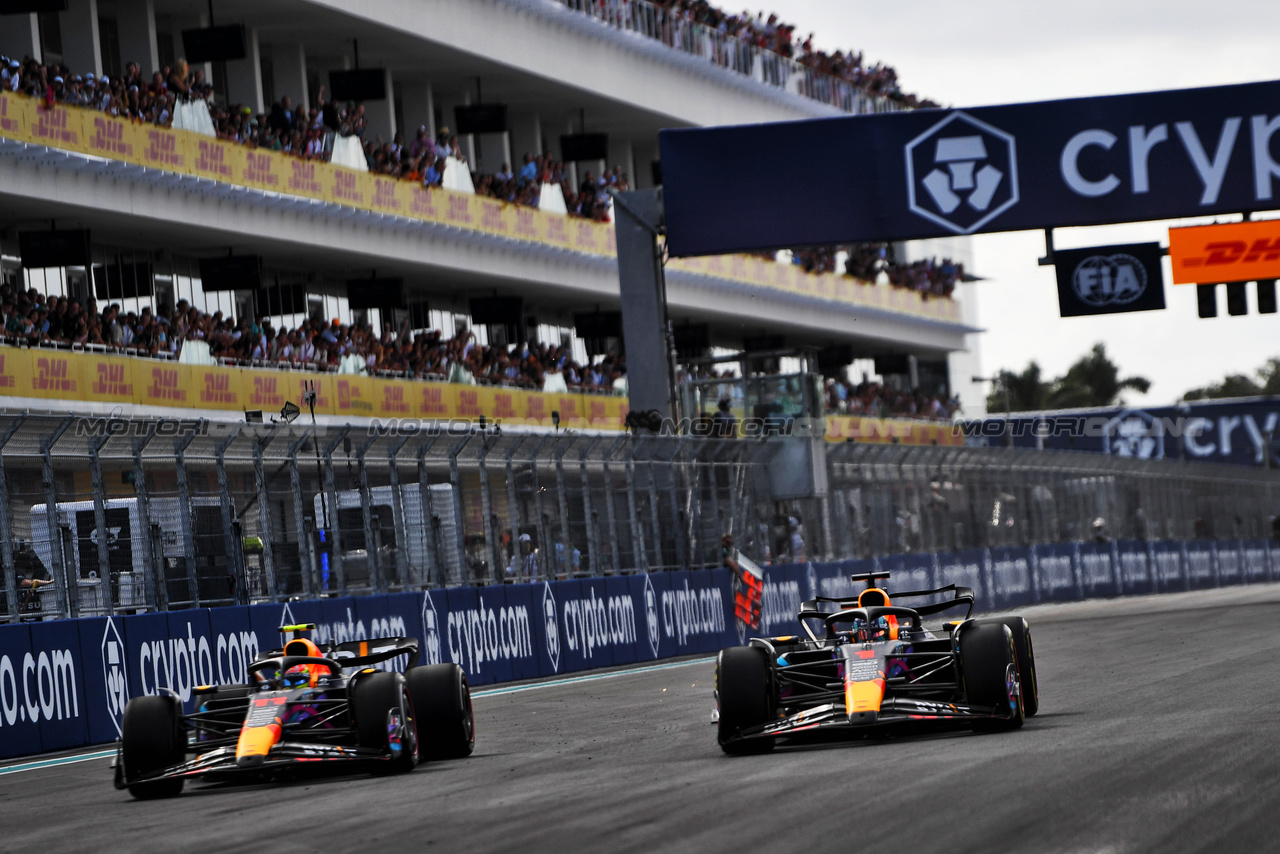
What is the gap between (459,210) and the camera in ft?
120

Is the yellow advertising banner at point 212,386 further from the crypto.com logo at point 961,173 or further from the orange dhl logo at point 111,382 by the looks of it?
the crypto.com logo at point 961,173

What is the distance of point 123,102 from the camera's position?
90.4ft

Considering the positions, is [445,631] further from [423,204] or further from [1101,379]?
[1101,379]

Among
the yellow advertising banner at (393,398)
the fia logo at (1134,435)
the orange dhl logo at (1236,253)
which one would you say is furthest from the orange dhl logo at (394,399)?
the fia logo at (1134,435)

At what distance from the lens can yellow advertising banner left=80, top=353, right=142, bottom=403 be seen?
84.8 ft

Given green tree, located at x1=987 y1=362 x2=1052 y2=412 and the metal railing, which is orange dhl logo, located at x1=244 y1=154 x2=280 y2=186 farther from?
green tree, located at x1=987 y1=362 x2=1052 y2=412

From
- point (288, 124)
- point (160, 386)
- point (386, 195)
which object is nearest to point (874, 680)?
point (160, 386)

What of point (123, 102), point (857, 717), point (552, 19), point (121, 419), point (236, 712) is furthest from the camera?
point (552, 19)

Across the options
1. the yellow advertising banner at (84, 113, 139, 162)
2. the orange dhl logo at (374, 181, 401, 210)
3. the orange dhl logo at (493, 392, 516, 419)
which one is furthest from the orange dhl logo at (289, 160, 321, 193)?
the orange dhl logo at (493, 392, 516, 419)

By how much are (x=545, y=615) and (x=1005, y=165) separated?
8.27 meters

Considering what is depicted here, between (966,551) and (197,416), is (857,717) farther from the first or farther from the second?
(966,551)

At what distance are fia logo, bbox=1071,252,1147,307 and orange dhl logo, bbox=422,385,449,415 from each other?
12.3 m

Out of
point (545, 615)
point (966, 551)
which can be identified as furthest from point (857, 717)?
point (966, 551)

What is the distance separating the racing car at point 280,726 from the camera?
10477 mm
